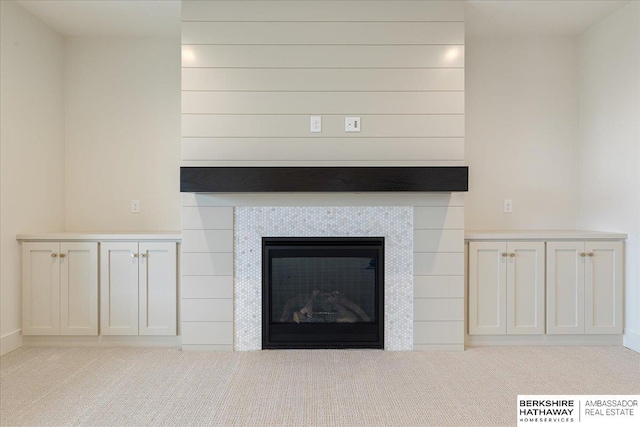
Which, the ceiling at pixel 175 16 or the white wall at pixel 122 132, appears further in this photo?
the white wall at pixel 122 132

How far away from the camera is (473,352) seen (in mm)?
3234

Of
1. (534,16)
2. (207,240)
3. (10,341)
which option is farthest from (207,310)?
(534,16)

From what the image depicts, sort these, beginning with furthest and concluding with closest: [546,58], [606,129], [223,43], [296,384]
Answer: [546,58] → [606,129] → [223,43] → [296,384]

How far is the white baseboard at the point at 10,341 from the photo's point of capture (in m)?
3.18

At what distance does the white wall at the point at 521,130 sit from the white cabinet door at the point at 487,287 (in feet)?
1.78

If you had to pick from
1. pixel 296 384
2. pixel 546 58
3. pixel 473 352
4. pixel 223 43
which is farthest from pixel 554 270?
pixel 223 43

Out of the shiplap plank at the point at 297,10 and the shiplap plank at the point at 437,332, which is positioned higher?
the shiplap plank at the point at 297,10

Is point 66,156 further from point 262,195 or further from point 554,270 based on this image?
point 554,270

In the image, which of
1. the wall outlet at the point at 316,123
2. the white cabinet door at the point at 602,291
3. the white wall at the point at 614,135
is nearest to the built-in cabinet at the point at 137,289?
the wall outlet at the point at 316,123

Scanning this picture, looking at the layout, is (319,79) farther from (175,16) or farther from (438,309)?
(438,309)

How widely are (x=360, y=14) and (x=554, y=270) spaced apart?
2379 millimetres

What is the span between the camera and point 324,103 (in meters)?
3.20

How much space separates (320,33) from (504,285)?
90.6 inches

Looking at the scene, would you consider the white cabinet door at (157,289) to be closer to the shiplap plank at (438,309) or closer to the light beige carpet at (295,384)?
the light beige carpet at (295,384)
